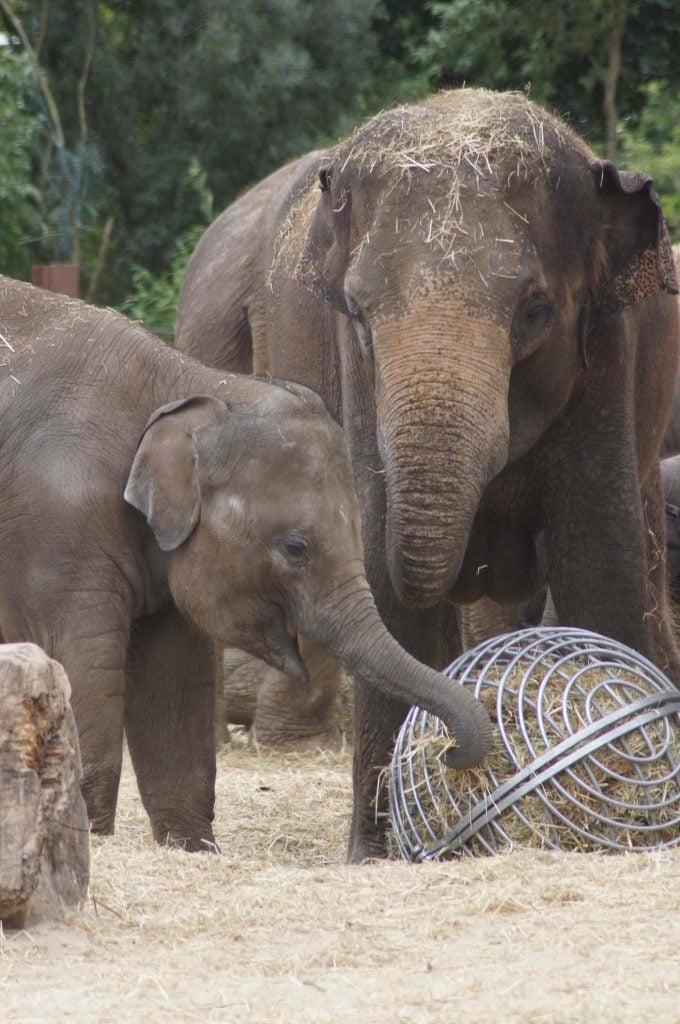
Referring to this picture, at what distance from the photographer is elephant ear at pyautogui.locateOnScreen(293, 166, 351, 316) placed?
19.0 feet

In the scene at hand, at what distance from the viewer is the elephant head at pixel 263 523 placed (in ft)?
17.6

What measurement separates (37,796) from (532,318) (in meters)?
2.23

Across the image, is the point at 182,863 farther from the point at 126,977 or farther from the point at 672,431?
the point at 672,431

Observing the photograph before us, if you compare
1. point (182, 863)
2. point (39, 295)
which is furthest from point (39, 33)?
point (182, 863)

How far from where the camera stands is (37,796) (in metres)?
4.02

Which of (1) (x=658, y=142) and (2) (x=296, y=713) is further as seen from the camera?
(1) (x=658, y=142)

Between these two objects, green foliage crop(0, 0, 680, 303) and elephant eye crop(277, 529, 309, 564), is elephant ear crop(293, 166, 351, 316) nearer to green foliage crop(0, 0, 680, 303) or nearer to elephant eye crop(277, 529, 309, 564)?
elephant eye crop(277, 529, 309, 564)

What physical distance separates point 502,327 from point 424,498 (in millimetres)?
539

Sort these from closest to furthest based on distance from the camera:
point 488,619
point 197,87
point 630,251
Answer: point 630,251 → point 488,619 → point 197,87

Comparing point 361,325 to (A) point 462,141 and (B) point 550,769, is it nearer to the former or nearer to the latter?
(A) point 462,141

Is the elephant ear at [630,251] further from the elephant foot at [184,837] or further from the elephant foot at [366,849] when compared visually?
the elephant foot at [184,837]

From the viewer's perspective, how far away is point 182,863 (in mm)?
4801

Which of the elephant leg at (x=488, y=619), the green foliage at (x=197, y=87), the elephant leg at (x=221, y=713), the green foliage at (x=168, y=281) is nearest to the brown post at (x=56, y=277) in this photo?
the green foliage at (x=168, y=281)

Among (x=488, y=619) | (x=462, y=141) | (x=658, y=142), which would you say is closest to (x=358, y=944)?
(x=462, y=141)
